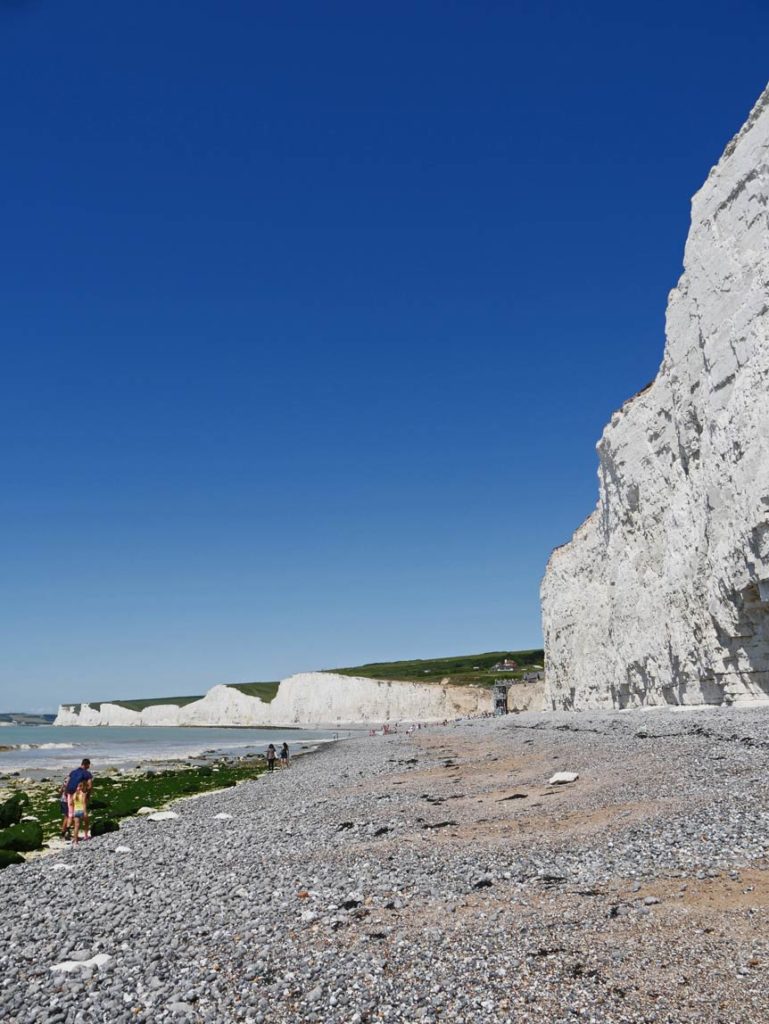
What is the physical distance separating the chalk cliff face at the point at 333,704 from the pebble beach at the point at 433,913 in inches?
3665

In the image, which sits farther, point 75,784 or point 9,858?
point 75,784

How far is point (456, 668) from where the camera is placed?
15275 cm

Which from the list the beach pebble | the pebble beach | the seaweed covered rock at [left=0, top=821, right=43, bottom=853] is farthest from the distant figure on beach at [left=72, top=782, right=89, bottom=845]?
the beach pebble

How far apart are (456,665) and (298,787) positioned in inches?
5530

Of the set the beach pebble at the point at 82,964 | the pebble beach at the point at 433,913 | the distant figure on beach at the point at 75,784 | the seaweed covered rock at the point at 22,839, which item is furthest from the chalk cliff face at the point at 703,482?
the beach pebble at the point at 82,964

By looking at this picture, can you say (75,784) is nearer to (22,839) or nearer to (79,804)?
(79,804)

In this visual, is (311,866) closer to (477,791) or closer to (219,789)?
(477,791)

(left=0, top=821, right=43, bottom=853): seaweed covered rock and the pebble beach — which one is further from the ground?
the pebble beach

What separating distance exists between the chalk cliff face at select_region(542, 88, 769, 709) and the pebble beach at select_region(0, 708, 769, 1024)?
15058 mm

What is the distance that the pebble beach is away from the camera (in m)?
5.53

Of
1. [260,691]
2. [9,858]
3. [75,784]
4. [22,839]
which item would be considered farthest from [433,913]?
[260,691]

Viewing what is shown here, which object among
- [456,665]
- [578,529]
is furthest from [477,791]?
[456,665]

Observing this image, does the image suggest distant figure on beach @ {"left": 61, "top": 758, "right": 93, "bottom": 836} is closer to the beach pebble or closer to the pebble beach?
the pebble beach

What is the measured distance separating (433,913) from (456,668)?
149 m
